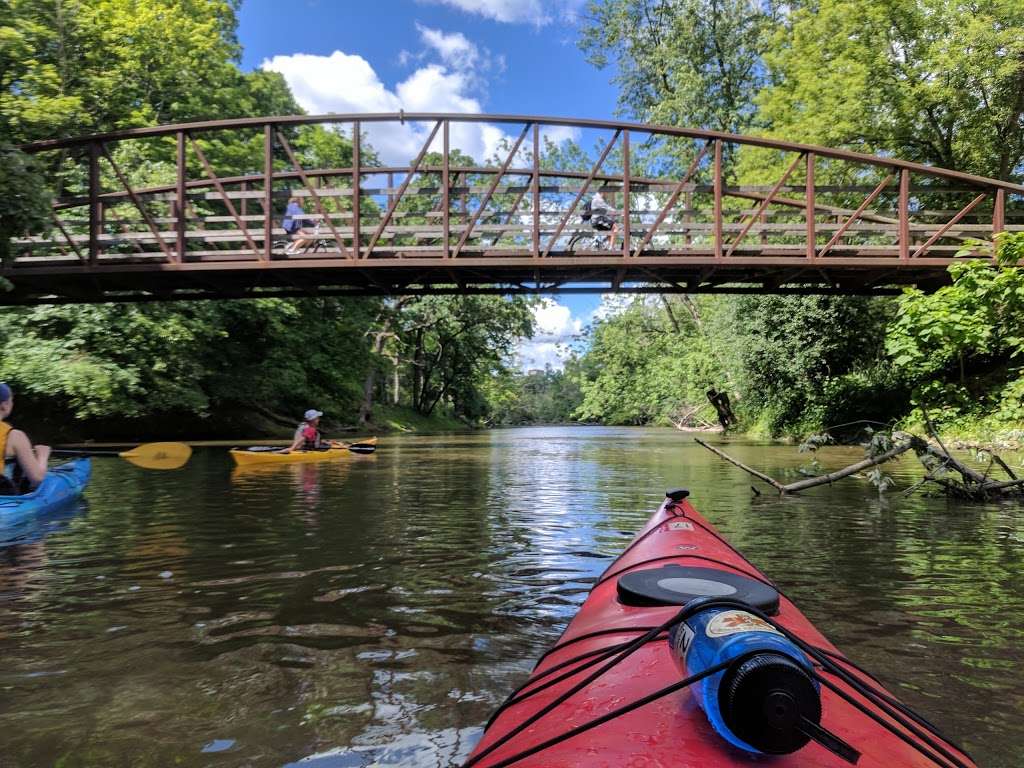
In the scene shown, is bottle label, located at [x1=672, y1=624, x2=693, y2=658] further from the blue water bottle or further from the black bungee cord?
the blue water bottle

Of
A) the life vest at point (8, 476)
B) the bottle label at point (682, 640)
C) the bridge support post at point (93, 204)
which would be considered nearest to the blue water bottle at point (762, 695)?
the bottle label at point (682, 640)

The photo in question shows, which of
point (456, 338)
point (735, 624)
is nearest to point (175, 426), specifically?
point (456, 338)

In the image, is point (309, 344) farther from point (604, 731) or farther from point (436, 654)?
point (604, 731)

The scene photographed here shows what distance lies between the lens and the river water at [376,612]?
2.91m

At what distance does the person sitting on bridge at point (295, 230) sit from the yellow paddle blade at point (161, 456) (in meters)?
5.45

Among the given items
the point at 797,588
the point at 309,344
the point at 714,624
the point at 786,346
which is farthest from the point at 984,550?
the point at 309,344

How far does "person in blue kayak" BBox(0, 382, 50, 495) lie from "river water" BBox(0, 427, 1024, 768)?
1.82ft

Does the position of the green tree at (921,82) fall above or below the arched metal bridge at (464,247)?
above

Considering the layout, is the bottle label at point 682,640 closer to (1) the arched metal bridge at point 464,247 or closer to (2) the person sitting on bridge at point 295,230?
(1) the arched metal bridge at point 464,247

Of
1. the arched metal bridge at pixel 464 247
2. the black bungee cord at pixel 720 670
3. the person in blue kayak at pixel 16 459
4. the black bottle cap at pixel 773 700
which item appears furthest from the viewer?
the arched metal bridge at pixel 464 247

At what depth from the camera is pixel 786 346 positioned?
22.2 meters

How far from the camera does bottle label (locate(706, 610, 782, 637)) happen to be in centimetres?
156

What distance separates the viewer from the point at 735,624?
161cm

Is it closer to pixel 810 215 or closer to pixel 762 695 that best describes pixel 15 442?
pixel 762 695
